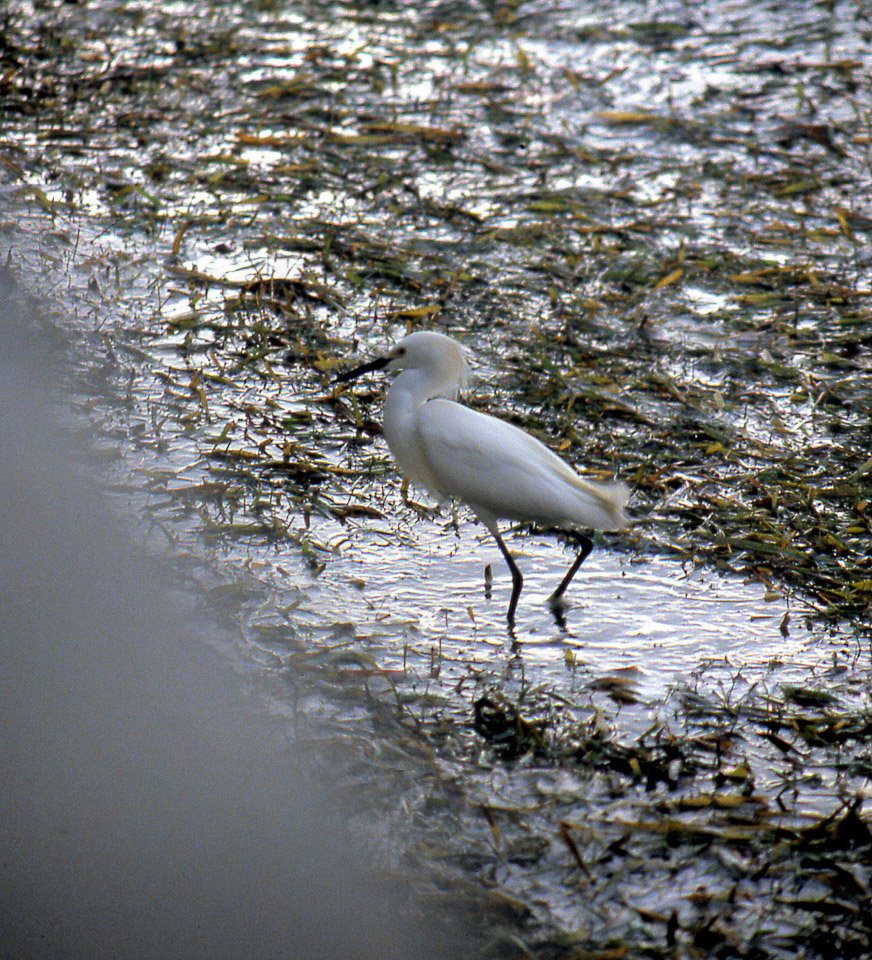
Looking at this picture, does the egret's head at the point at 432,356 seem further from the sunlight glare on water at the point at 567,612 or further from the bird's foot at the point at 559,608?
the bird's foot at the point at 559,608

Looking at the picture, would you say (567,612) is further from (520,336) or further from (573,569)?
(520,336)

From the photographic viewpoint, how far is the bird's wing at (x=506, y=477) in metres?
3.57

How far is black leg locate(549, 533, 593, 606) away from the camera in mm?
3705

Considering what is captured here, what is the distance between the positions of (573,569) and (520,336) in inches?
67.7

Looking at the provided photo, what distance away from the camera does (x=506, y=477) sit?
3562 mm

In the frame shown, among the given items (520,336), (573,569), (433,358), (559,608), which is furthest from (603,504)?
(520,336)

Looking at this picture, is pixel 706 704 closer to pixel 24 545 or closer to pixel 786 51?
pixel 24 545

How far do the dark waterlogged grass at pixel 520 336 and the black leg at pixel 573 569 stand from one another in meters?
0.37

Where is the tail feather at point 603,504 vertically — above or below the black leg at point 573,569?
above

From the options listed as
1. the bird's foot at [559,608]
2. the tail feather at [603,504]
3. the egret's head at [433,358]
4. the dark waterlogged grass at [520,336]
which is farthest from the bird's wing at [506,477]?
the dark waterlogged grass at [520,336]

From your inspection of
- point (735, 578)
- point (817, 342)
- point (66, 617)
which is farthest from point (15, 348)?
point (817, 342)

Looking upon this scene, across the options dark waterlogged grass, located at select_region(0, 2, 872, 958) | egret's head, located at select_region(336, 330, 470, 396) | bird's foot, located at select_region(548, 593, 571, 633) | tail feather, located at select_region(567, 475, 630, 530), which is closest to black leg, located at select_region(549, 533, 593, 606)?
bird's foot, located at select_region(548, 593, 571, 633)

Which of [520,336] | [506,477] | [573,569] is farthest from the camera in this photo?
[520,336]

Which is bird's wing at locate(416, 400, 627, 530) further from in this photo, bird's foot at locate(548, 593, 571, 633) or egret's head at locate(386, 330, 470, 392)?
bird's foot at locate(548, 593, 571, 633)
